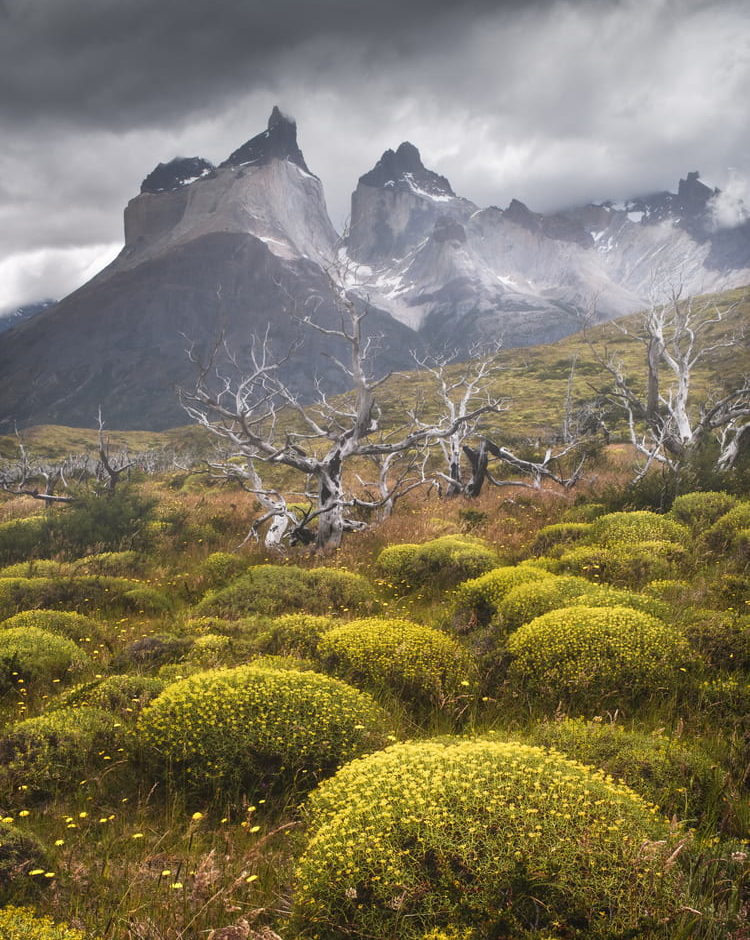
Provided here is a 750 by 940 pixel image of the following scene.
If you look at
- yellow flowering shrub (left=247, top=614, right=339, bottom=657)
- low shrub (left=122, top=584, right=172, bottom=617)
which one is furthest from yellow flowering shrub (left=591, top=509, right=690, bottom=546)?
low shrub (left=122, top=584, right=172, bottom=617)

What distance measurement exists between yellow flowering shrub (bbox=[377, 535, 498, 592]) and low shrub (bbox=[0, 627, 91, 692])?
4970 millimetres

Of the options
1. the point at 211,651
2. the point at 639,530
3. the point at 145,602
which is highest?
the point at 639,530

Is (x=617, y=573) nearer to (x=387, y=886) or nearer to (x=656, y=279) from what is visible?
(x=387, y=886)

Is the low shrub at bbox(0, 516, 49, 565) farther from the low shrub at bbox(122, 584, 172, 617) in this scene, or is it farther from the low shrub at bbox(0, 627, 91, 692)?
the low shrub at bbox(0, 627, 91, 692)

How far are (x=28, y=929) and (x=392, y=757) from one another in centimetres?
179

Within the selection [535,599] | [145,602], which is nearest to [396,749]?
[535,599]

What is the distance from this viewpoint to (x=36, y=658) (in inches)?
241

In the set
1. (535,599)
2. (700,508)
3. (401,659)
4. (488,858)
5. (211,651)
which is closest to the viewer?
(488,858)

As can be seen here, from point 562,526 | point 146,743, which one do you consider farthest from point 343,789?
point 562,526

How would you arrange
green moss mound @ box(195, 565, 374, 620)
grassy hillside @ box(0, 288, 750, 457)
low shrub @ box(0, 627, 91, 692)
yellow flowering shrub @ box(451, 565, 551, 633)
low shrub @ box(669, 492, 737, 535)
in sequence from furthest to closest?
1. grassy hillside @ box(0, 288, 750, 457)
2. low shrub @ box(669, 492, 737, 535)
3. green moss mound @ box(195, 565, 374, 620)
4. yellow flowering shrub @ box(451, 565, 551, 633)
5. low shrub @ box(0, 627, 91, 692)

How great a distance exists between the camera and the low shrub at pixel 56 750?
12.8 feet

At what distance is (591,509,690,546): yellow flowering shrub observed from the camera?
9.13 meters

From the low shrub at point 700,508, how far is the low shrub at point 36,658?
9.81 metres

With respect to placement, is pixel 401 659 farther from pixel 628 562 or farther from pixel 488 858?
pixel 628 562
